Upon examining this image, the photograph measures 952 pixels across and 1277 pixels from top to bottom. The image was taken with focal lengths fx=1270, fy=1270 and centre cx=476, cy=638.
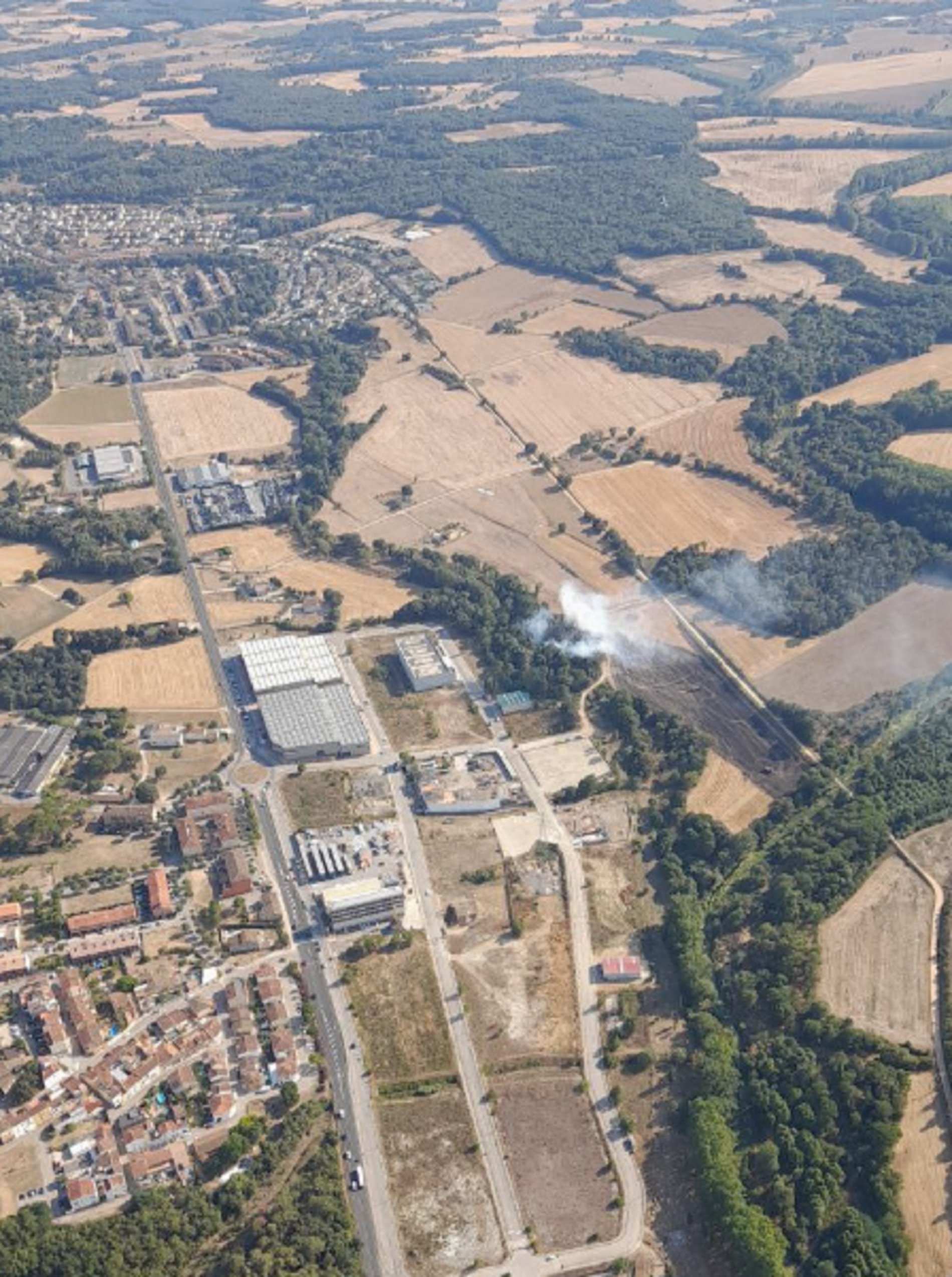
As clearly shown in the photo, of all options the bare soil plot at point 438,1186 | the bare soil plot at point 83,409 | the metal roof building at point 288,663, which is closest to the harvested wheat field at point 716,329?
the bare soil plot at point 83,409

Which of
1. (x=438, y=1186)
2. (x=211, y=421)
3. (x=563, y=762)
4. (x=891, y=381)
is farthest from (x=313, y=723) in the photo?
(x=891, y=381)

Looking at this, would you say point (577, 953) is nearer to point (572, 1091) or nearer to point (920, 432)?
point (572, 1091)

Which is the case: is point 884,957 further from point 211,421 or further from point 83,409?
point 83,409

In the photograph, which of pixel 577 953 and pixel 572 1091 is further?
pixel 577 953

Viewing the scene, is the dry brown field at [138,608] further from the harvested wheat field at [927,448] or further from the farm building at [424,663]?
the harvested wheat field at [927,448]

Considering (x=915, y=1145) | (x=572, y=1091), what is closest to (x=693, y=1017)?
(x=572, y=1091)
